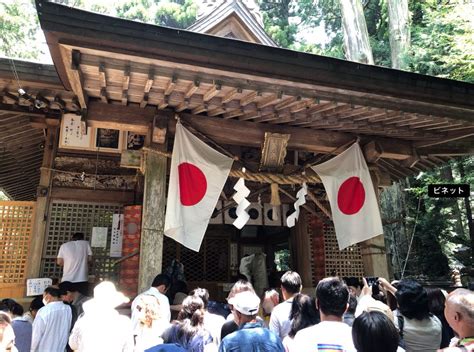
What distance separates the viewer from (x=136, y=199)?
7.38 metres

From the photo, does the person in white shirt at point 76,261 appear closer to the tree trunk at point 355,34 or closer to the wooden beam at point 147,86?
the wooden beam at point 147,86

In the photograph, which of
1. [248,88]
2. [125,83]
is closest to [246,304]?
[248,88]

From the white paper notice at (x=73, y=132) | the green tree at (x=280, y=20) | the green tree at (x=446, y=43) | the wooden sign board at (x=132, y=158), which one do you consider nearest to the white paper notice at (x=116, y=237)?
the white paper notice at (x=73, y=132)

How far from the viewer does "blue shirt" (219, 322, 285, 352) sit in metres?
2.51

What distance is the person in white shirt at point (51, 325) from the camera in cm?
412

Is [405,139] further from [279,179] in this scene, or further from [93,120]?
[93,120]

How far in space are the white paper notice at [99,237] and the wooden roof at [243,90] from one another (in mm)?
2327

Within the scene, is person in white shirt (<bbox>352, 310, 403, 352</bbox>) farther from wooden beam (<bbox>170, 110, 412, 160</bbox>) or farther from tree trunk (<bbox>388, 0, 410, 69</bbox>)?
tree trunk (<bbox>388, 0, 410, 69</bbox>)

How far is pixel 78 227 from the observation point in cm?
703

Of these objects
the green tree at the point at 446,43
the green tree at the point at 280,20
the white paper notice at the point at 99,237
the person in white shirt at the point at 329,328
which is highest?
the green tree at the point at 280,20

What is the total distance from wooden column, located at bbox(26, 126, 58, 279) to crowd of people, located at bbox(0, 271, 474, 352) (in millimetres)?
2099

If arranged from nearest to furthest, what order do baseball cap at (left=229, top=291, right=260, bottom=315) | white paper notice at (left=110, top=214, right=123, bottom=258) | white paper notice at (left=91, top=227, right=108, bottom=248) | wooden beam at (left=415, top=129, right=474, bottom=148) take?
baseball cap at (left=229, top=291, right=260, bottom=315) → wooden beam at (left=415, top=129, right=474, bottom=148) → white paper notice at (left=91, top=227, right=108, bottom=248) → white paper notice at (left=110, top=214, right=123, bottom=258)

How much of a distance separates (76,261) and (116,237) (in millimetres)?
970

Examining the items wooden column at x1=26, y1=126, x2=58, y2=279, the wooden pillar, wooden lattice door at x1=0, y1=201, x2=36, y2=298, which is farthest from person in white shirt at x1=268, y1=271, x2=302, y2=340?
wooden lattice door at x1=0, y1=201, x2=36, y2=298
